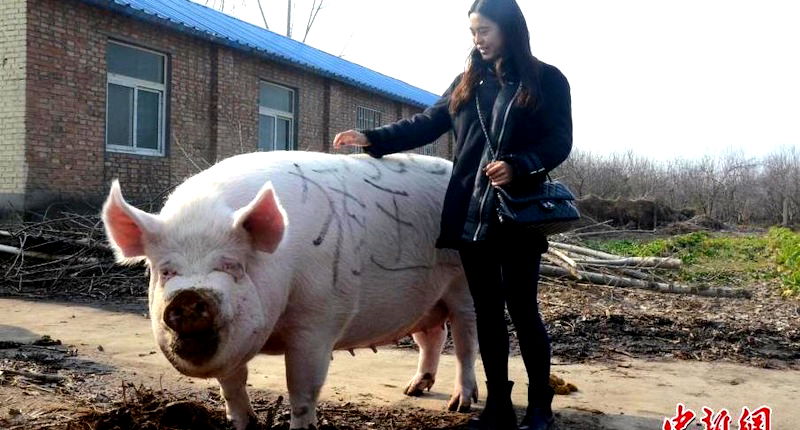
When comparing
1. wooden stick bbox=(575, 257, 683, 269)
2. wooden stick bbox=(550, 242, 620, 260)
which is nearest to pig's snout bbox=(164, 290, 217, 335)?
wooden stick bbox=(575, 257, 683, 269)

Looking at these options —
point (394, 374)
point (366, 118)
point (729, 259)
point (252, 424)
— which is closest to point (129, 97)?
point (366, 118)

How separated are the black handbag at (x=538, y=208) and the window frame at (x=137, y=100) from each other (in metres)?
9.86

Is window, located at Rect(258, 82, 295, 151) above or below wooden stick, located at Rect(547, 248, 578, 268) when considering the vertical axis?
above

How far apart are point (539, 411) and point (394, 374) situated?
1613mm

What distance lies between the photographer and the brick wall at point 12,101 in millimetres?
10602

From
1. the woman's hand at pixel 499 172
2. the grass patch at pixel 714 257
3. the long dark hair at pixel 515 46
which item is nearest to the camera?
the woman's hand at pixel 499 172

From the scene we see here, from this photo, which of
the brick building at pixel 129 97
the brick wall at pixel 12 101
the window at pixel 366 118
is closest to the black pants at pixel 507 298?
the brick building at pixel 129 97

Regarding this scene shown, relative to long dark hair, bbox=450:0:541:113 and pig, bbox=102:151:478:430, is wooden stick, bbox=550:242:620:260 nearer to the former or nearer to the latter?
pig, bbox=102:151:478:430

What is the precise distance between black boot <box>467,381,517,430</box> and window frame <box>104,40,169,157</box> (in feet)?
32.2

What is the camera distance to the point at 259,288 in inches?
114

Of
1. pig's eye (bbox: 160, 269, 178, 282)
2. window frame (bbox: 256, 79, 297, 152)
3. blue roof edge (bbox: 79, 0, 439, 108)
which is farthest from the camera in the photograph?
window frame (bbox: 256, 79, 297, 152)

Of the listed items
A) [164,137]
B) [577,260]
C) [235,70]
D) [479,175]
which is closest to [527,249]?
[479,175]

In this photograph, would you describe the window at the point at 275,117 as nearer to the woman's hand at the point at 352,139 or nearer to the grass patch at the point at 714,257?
the grass patch at the point at 714,257

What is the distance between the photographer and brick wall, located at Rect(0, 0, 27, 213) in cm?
1060
